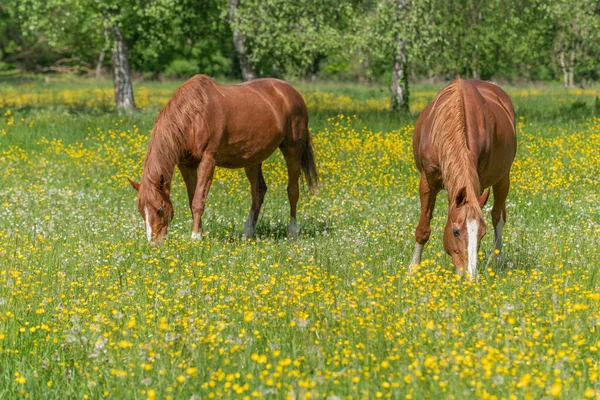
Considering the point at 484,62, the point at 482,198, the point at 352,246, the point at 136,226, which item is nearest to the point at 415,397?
the point at 482,198

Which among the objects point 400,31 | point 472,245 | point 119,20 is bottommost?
point 472,245

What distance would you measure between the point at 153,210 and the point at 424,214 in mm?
2930

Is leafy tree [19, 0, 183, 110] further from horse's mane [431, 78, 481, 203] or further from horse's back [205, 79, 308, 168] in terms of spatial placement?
horse's mane [431, 78, 481, 203]

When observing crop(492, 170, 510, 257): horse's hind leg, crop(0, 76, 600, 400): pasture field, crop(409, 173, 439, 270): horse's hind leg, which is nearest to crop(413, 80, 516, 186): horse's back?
crop(409, 173, 439, 270): horse's hind leg

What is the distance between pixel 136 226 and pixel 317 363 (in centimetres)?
556

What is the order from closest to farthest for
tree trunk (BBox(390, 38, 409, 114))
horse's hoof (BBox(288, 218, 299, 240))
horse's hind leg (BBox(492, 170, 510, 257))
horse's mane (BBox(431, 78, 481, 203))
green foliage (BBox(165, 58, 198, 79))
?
horse's mane (BBox(431, 78, 481, 203)), horse's hind leg (BBox(492, 170, 510, 257)), horse's hoof (BBox(288, 218, 299, 240)), tree trunk (BBox(390, 38, 409, 114)), green foliage (BBox(165, 58, 198, 79))

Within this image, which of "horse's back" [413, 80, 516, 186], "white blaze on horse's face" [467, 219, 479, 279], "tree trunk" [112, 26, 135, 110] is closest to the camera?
"white blaze on horse's face" [467, 219, 479, 279]

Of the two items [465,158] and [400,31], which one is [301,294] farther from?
[400,31]

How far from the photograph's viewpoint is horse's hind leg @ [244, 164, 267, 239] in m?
10.4

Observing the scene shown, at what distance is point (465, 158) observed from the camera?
6.47m

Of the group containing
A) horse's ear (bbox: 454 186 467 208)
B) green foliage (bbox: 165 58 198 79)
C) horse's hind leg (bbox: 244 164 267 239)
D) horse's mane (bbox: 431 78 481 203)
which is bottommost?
green foliage (bbox: 165 58 198 79)

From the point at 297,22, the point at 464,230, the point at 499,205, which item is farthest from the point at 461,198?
the point at 297,22

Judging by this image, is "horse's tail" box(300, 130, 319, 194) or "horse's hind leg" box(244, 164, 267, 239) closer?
"horse's hind leg" box(244, 164, 267, 239)

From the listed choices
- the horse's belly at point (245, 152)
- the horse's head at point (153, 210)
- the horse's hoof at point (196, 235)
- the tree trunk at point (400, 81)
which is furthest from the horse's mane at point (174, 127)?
the tree trunk at point (400, 81)
